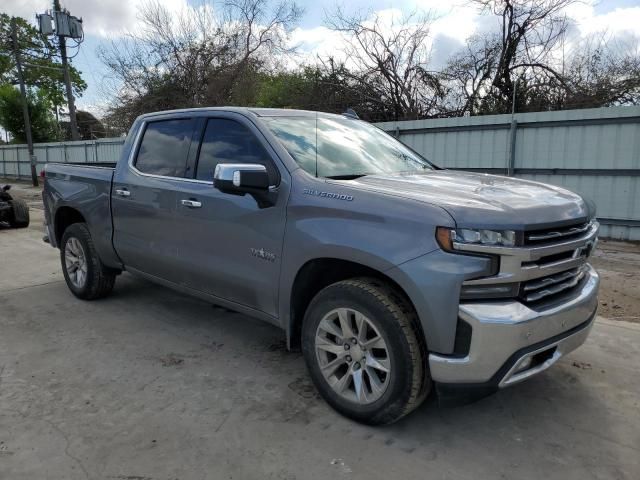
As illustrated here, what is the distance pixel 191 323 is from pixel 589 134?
23.4 ft

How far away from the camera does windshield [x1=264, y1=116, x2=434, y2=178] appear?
341 cm

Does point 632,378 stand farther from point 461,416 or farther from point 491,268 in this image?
point 491,268

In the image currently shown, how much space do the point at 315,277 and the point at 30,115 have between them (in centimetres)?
3355

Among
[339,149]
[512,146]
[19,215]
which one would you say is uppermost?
[512,146]

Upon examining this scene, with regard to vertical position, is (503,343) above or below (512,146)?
below

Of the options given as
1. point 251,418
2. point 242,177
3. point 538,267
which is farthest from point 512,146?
point 251,418

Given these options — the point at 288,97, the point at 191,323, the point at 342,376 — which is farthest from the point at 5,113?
the point at 342,376

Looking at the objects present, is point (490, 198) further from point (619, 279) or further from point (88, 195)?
point (619, 279)

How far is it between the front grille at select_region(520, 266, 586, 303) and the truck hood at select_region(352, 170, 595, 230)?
0.97 feet

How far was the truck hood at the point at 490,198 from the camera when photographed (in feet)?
8.24

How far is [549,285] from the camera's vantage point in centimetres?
275

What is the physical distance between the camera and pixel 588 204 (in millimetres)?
3191

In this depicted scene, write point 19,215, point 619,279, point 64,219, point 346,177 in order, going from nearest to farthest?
point 346,177, point 64,219, point 619,279, point 19,215

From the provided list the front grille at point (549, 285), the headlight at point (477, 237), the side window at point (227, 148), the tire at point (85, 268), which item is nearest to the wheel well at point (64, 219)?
the tire at point (85, 268)
